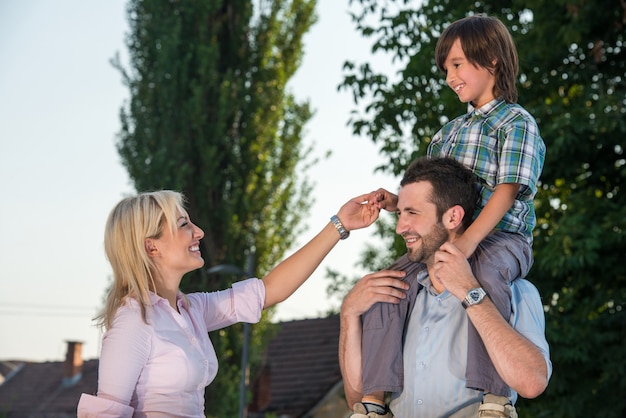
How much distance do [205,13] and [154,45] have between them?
1115 millimetres

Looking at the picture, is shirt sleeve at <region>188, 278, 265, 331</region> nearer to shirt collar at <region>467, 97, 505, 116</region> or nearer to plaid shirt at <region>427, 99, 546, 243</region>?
plaid shirt at <region>427, 99, 546, 243</region>

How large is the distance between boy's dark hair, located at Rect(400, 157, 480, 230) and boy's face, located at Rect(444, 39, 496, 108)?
1.07 feet

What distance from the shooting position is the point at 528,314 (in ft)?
12.4

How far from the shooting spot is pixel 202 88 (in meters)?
19.8

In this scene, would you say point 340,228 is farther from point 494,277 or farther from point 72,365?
point 72,365

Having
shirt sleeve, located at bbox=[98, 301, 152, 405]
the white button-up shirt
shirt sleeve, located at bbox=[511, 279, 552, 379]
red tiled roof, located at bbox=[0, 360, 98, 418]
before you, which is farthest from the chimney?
shirt sleeve, located at bbox=[511, 279, 552, 379]

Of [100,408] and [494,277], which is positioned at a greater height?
[494,277]

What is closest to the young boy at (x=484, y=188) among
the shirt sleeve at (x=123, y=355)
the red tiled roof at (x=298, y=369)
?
the shirt sleeve at (x=123, y=355)

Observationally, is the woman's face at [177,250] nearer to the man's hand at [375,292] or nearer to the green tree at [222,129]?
the man's hand at [375,292]

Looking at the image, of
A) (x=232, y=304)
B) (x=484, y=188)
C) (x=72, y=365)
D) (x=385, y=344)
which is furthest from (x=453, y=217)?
(x=72, y=365)

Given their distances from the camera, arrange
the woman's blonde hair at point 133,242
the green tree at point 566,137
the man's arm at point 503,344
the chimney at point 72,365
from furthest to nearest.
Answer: the chimney at point 72,365, the green tree at point 566,137, the woman's blonde hair at point 133,242, the man's arm at point 503,344

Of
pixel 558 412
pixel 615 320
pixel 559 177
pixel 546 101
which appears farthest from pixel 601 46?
pixel 558 412

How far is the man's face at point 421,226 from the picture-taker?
3.88 meters

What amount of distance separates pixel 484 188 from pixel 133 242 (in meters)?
1.29
